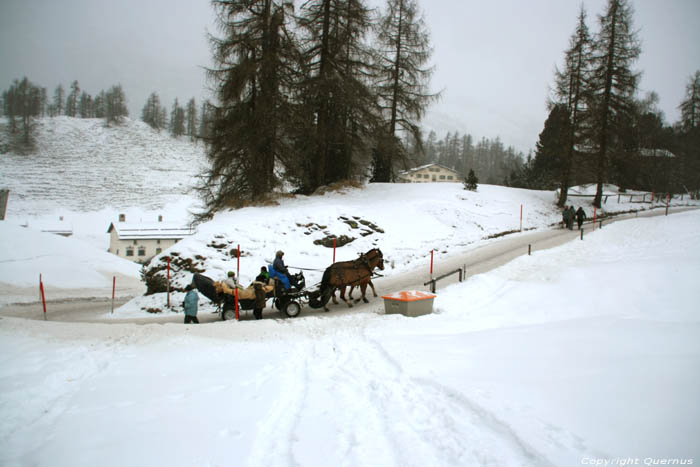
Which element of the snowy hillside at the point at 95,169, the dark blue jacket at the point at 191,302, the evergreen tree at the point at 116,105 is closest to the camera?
the dark blue jacket at the point at 191,302

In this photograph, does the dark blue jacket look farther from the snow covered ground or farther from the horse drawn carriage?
the snow covered ground

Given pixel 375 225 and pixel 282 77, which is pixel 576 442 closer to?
pixel 375 225

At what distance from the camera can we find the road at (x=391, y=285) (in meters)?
10.9

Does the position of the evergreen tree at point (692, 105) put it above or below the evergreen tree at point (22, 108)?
below

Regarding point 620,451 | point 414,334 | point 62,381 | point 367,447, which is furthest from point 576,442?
point 62,381

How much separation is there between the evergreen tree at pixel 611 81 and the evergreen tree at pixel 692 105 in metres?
18.2

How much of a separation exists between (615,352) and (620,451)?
249cm

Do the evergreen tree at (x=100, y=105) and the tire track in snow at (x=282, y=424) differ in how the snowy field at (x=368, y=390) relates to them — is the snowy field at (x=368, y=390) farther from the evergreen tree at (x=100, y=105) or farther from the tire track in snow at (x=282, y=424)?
the evergreen tree at (x=100, y=105)

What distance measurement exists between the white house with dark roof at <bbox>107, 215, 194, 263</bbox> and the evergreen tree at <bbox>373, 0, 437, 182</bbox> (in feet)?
95.0

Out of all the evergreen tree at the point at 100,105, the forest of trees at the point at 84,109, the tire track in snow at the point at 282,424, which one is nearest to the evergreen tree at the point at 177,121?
the forest of trees at the point at 84,109

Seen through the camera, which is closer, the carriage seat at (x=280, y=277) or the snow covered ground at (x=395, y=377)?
the snow covered ground at (x=395, y=377)

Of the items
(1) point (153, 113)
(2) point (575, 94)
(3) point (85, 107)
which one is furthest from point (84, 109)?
(2) point (575, 94)

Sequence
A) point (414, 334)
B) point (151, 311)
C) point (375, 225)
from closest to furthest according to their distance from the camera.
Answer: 1. point (414, 334)
2. point (151, 311)
3. point (375, 225)

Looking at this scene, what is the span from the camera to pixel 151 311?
1230 cm
